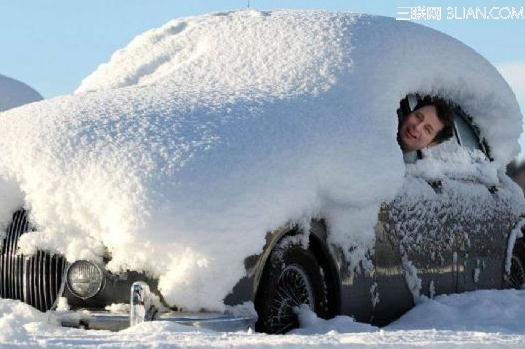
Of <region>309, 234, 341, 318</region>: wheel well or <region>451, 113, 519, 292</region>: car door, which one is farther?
<region>451, 113, 519, 292</region>: car door

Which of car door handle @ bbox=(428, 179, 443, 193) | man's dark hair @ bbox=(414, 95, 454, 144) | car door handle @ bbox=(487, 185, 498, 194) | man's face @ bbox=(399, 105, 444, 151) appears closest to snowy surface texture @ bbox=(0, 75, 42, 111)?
car door handle @ bbox=(487, 185, 498, 194)

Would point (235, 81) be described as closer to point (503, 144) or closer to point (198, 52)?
point (198, 52)

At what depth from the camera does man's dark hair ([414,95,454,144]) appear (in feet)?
26.0

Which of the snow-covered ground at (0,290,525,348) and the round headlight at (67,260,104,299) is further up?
the round headlight at (67,260,104,299)

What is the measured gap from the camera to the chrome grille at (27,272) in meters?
6.02

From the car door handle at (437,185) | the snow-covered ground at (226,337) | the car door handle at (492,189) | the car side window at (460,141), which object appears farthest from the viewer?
the car door handle at (492,189)

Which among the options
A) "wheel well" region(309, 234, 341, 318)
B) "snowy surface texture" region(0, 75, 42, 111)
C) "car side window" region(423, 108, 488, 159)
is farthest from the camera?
"snowy surface texture" region(0, 75, 42, 111)

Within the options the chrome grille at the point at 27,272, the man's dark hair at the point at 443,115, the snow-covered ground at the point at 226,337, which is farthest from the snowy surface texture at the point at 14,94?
the snow-covered ground at the point at 226,337

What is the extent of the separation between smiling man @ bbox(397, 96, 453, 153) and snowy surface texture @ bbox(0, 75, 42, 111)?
28.4 feet

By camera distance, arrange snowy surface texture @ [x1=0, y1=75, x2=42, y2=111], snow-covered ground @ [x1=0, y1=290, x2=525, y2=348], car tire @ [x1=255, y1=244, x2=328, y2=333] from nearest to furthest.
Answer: snow-covered ground @ [x1=0, y1=290, x2=525, y2=348]
car tire @ [x1=255, y1=244, x2=328, y2=333]
snowy surface texture @ [x1=0, y1=75, x2=42, y2=111]

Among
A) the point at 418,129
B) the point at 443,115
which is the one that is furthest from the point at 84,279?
the point at 443,115

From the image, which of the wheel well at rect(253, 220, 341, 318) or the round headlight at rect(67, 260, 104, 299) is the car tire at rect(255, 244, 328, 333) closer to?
the wheel well at rect(253, 220, 341, 318)

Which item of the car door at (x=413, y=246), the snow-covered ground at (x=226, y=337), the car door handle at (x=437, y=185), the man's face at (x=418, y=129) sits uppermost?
the man's face at (x=418, y=129)

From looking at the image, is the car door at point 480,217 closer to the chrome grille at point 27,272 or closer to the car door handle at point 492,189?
the car door handle at point 492,189
